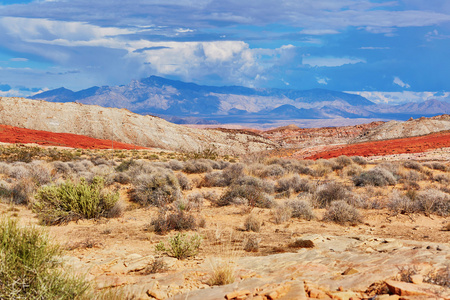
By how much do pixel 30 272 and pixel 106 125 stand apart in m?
74.2

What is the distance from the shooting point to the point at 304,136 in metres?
109

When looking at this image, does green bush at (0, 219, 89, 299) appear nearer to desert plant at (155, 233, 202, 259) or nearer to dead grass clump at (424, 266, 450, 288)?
desert plant at (155, 233, 202, 259)

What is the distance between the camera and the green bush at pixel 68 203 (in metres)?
10.3

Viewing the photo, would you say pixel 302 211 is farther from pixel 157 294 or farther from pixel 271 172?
pixel 271 172

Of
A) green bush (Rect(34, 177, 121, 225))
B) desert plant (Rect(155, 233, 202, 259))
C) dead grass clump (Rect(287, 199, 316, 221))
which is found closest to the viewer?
desert plant (Rect(155, 233, 202, 259))

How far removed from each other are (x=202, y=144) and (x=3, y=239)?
70.5m

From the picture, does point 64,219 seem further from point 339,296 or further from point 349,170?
point 349,170

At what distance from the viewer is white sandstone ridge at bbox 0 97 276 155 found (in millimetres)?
71062

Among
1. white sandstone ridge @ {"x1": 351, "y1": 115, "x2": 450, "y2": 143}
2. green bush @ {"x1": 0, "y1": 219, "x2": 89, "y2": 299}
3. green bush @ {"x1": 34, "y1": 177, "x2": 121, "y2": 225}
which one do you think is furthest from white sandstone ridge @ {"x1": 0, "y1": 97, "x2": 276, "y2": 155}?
green bush @ {"x1": 0, "y1": 219, "x2": 89, "y2": 299}

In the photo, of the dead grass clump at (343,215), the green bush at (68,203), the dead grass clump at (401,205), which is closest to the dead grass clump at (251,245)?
the dead grass clump at (343,215)

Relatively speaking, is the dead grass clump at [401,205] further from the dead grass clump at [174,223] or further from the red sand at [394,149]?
the red sand at [394,149]

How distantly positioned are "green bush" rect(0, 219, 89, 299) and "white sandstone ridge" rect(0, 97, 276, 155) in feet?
208

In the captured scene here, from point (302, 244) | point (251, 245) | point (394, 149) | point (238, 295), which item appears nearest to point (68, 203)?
point (251, 245)

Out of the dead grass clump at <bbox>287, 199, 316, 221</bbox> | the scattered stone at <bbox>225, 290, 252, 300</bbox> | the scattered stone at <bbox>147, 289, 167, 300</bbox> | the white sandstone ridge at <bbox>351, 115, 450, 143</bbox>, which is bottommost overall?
the white sandstone ridge at <bbox>351, 115, 450, 143</bbox>
